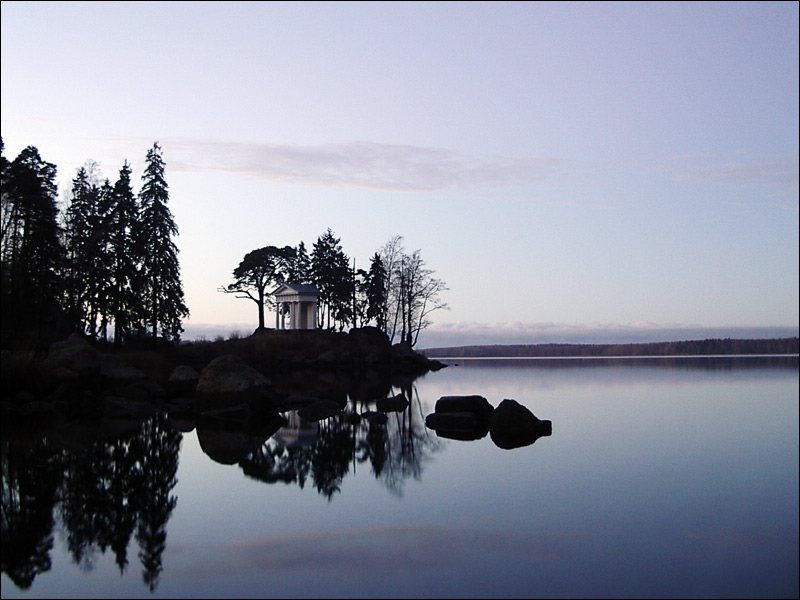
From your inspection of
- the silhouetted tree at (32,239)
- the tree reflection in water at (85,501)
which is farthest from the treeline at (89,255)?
the tree reflection in water at (85,501)

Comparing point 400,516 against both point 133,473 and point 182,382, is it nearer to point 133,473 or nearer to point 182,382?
point 133,473

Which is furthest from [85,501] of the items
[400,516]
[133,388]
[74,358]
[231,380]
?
[133,388]

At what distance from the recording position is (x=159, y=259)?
51.8 metres

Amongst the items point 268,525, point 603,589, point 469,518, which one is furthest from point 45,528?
point 603,589

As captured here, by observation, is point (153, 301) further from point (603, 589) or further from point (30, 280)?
point (603, 589)

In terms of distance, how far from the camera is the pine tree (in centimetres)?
5078

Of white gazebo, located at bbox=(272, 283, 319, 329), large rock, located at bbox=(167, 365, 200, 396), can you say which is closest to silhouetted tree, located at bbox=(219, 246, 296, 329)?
white gazebo, located at bbox=(272, 283, 319, 329)

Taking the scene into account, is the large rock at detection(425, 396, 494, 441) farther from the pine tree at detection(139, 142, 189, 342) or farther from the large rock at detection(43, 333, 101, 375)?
the pine tree at detection(139, 142, 189, 342)

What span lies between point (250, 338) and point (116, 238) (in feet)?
→ 47.0

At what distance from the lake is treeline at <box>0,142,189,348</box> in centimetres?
2507

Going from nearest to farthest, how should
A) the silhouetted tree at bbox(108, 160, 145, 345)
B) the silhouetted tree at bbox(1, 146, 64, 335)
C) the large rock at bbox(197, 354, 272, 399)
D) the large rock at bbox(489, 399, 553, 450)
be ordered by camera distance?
the large rock at bbox(489, 399, 553, 450) → the large rock at bbox(197, 354, 272, 399) → the silhouetted tree at bbox(1, 146, 64, 335) → the silhouetted tree at bbox(108, 160, 145, 345)

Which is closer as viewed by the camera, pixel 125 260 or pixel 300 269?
pixel 125 260

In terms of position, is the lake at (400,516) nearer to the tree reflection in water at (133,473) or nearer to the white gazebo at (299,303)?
the tree reflection in water at (133,473)

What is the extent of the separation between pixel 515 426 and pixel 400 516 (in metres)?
10.3
